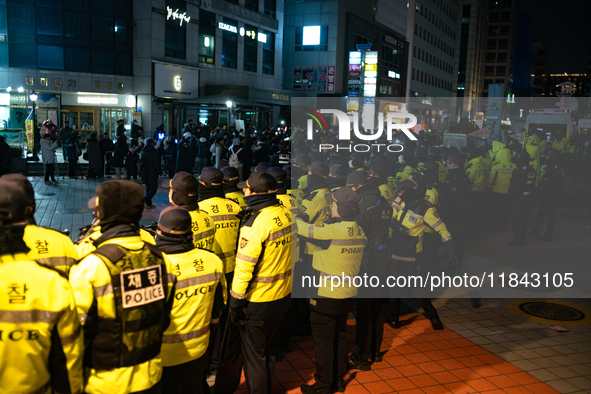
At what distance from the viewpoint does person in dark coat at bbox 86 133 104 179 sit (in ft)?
58.6

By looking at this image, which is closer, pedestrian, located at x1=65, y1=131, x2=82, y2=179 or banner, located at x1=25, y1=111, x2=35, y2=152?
pedestrian, located at x1=65, y1=131, x2=82, y2=179

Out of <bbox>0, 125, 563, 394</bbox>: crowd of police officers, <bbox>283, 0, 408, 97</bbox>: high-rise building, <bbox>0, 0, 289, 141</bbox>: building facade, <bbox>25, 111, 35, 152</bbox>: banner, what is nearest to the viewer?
<bbox>0, 125, 563, 394</bbox>: crowd of police officers

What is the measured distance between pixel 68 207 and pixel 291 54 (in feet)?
133

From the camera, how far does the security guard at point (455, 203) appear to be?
9.25m

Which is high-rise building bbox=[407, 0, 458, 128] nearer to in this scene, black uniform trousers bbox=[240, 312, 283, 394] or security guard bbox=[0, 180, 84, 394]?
black uniform trousers bbox=[240, 312, 283, 394]

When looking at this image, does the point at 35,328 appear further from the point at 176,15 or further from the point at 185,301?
the point at 176,15

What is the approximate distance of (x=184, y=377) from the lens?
3547 millimetres

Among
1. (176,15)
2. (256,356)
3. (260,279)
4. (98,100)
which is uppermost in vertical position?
(176,15)

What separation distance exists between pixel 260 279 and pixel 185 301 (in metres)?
1.09

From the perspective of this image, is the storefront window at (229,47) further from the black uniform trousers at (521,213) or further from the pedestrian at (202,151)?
the black uniform trousers at (521,213)

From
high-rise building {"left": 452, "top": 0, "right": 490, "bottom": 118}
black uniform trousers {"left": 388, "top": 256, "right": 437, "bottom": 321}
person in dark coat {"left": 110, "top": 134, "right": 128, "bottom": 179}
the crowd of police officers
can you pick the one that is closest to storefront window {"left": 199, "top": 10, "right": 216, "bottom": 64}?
person in dark coat {"left": 110, "top": 134, "right": 128, "bottom": 179}

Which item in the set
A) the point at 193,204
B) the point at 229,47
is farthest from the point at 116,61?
the point at 193,204

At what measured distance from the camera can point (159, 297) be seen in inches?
116

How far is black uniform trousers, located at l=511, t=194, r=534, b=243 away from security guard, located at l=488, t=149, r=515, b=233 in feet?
3.91
